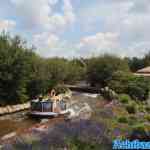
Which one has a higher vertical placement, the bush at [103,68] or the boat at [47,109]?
the bush at [103,68]

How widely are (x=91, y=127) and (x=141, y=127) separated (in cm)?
130

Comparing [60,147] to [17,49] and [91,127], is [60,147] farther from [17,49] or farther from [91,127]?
[17,49]

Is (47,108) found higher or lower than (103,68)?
lower

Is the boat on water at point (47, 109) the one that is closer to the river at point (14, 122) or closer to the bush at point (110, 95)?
the river at point (14, 122)

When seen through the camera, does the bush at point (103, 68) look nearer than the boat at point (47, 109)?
No

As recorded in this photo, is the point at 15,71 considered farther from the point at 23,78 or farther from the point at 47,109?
the point at 47,109

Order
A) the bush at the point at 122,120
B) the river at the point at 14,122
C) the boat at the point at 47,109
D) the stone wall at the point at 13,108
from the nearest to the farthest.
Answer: the bush at the point at 122,120
the river at the point at 14,122
the boat at the point at 47,109
the stone wall at the point at 13,108

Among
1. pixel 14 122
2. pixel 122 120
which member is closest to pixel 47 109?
pixel 14 122

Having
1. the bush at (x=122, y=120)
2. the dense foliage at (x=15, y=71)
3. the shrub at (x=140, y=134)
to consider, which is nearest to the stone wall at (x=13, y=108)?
the dense foliage at (x=15, y=71)

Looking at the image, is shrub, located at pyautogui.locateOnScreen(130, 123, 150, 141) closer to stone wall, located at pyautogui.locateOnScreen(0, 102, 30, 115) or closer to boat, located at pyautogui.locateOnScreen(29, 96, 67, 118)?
boat, located at pyautogui.locateOnScreen(29, 96, 67, 118)

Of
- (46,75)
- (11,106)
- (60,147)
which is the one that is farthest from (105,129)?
(46,75)

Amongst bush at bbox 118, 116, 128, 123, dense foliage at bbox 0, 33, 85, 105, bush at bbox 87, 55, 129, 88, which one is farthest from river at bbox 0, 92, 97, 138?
bush at bbox 87, 55, 129, 88

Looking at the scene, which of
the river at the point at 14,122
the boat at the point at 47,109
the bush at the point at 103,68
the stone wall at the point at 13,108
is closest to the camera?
the river at the point at 14,122

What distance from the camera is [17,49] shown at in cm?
2781
